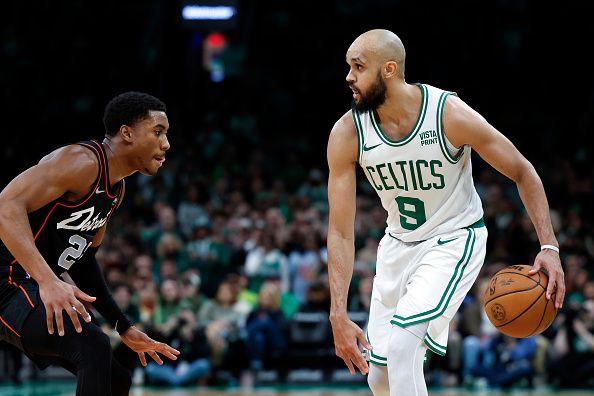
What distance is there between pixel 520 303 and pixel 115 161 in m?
2.06

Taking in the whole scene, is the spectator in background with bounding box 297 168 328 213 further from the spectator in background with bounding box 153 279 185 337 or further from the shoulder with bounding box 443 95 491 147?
the shoulder with bounding box 443 95 491 147

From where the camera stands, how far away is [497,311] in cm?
475

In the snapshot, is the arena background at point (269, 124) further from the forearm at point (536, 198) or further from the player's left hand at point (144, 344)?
the forearm at point (536, 198)

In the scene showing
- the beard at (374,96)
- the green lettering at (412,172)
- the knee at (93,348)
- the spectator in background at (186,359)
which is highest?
the beard at (374,96)

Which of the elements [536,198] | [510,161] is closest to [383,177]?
[510,161]

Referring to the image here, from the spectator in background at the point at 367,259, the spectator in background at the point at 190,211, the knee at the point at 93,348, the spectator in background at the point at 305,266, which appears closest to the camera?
the knee at the point at 93,348

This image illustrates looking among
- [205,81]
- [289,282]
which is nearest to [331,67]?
[205,81]

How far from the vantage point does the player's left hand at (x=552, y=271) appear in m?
4.55

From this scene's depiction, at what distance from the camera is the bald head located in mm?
4793

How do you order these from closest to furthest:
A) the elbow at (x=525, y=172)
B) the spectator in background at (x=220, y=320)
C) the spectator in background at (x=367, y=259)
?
the elbow at (x=525, y=172) → the spectator in background at (x=220, y=320) → the spectator in background at (x=367, y=259)

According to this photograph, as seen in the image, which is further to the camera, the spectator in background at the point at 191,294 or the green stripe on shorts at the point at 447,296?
the spectator in background at the point at 191,294

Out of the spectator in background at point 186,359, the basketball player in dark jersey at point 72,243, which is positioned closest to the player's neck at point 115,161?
the basketball player in dark jersey at point 72,243

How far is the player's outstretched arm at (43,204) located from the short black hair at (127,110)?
0.94 feet

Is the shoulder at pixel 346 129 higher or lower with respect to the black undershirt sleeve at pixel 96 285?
higher
